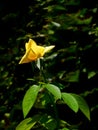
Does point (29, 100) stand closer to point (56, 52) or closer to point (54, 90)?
point (54, 90)

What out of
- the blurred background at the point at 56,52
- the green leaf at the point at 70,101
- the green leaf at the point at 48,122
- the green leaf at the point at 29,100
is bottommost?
the blurred background at the point at 56,52

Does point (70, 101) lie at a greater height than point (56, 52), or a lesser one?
greater

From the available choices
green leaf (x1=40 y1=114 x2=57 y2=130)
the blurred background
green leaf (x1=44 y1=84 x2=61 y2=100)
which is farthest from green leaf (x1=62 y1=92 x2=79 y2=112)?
the blurred background

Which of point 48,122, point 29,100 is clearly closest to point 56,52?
point 48,122

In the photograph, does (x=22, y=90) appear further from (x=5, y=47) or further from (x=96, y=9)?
(x=96, y=9)

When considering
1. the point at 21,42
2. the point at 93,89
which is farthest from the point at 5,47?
the point at 93,89

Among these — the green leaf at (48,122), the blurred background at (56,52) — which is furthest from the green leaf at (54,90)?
the blurred background at (56,52)

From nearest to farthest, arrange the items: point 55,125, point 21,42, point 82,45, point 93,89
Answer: point 55,125 → point 93,89 → point 82,45 → point 21,42

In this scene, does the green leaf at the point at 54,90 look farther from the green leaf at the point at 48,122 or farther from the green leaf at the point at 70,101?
the green leaf at the point at 48,122
